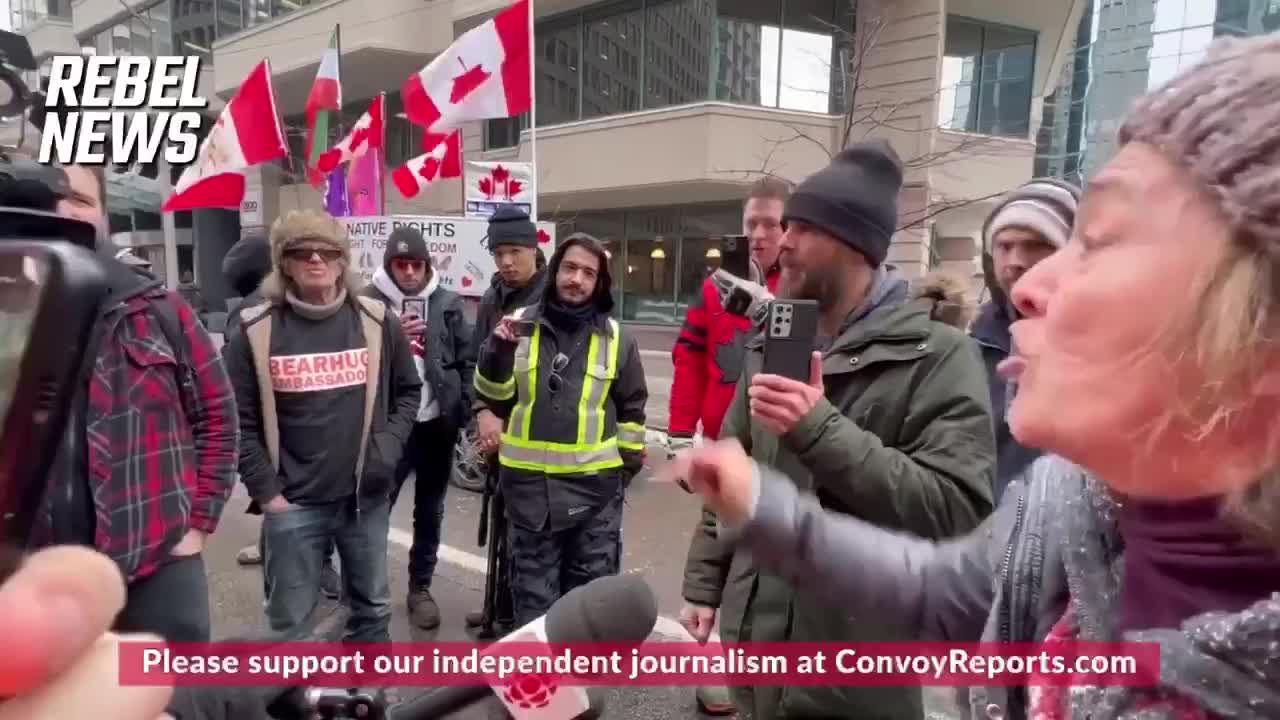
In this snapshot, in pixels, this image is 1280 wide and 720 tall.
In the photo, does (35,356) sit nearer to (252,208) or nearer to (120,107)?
(120,107)

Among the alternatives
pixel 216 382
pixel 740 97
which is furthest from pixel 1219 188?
pixel 740 97

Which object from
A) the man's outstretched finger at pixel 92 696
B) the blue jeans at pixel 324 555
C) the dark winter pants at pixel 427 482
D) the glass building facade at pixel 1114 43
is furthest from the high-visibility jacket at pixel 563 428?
the glass building facade at pixel 1114 43

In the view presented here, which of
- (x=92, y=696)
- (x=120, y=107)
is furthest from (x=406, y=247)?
(x=92, y=696)

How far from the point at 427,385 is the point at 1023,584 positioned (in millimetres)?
3998

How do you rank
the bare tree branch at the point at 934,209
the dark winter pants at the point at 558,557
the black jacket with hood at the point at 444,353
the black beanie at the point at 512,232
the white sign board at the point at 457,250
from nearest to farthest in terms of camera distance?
the dark winter pants at the point at 558,557
the black beanie at the point at 512,232
the black jacket with hood at the point at 444,353
the white sign board at the point at 457,250
the bare tree branch at the point at 934,209

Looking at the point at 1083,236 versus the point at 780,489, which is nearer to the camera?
the point at 1083,236

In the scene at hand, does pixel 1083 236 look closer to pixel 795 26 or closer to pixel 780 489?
pixel 780 489

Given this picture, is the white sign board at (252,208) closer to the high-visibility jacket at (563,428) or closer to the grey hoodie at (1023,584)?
the high-visibility jacket at (563,428)

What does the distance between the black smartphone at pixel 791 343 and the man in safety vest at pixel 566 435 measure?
164 centimetres

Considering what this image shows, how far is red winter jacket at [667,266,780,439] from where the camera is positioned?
401 cm

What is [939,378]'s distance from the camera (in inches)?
75.5

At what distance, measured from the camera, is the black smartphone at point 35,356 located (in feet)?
2.04

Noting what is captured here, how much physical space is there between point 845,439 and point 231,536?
5190 mm

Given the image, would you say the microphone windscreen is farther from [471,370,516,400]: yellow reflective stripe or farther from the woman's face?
[471,370,516,400]: yellow reflective stripe
